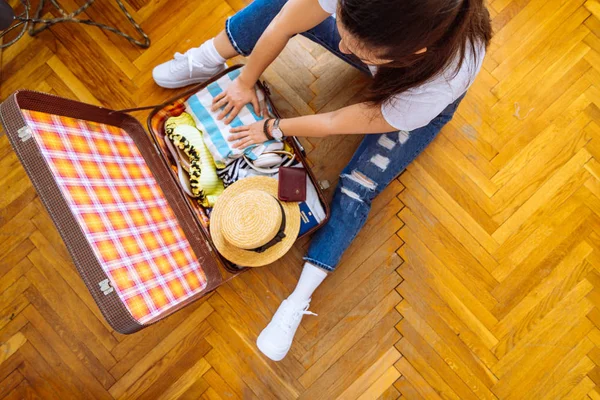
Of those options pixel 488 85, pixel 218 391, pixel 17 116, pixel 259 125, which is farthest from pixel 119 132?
pixel 488 85

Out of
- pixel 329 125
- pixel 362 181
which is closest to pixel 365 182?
pixel 362 181

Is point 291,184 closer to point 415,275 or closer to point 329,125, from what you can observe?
point 329,125

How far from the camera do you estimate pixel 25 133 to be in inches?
35.4

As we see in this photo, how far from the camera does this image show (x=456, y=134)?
1439 millimetres

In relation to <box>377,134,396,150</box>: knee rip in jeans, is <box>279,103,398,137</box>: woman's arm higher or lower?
higher

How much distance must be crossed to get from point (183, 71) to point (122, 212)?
21.9 inches

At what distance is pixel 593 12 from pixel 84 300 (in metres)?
2.04

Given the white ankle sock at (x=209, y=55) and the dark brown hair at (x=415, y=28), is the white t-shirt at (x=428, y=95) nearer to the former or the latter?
the dark brown hair at (x=415, y=28)

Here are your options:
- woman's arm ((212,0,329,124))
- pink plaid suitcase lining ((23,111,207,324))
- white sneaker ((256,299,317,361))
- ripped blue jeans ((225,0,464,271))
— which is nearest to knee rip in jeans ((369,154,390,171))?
ripped blue jeans ((225,0,464,271))

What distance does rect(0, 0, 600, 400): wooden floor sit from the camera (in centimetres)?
139

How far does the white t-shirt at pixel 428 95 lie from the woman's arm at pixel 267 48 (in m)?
0.06

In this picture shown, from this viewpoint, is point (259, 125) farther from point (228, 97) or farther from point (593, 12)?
point (593, 12)

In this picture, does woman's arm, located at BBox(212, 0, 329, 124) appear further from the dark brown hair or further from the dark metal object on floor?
the dark metal object on floor

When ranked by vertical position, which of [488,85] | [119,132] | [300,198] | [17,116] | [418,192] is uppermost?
[17,116]
